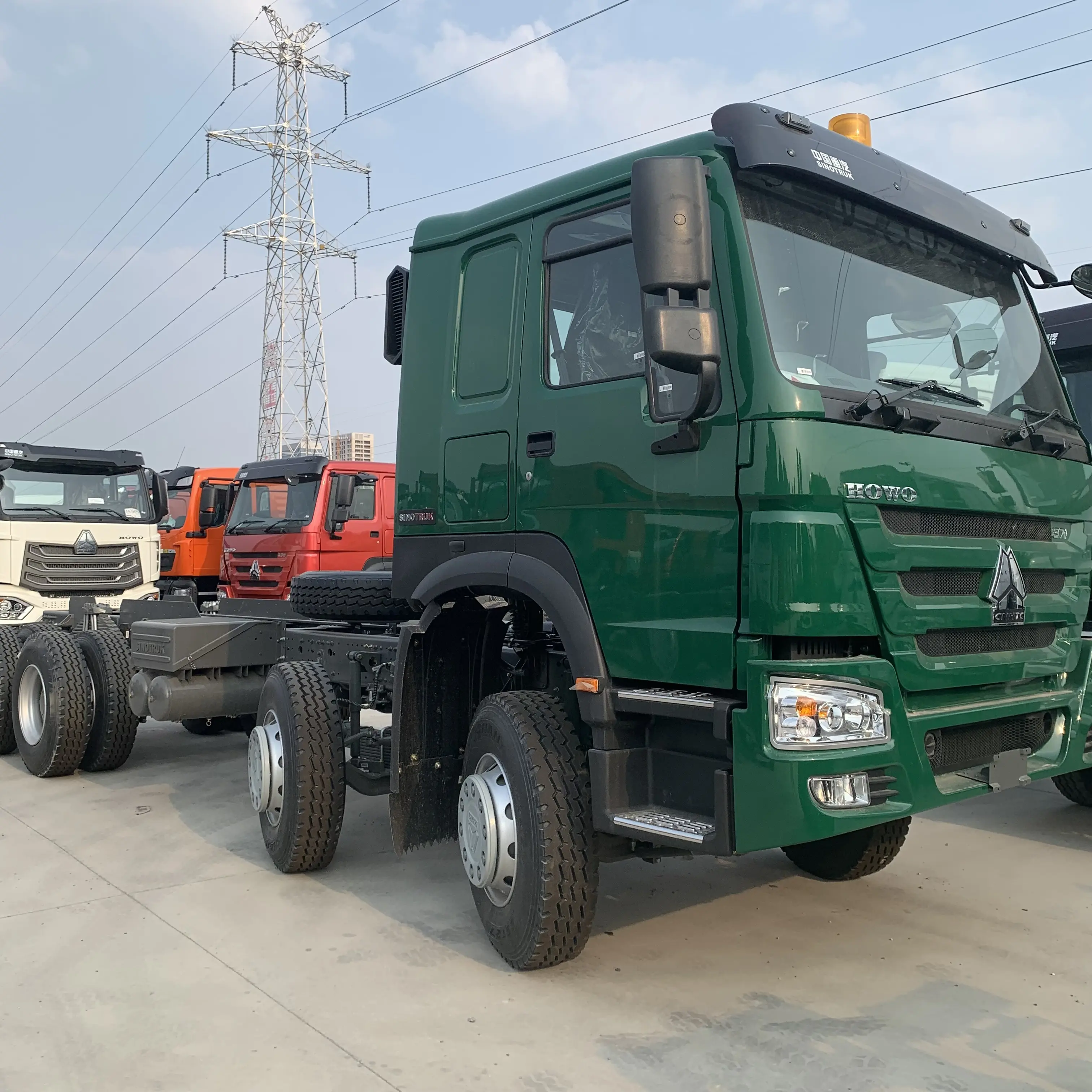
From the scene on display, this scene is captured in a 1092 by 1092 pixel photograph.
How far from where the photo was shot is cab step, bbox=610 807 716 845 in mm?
3371

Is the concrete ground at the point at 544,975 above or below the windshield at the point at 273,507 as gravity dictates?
below

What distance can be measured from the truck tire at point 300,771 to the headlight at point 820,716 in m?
2.63

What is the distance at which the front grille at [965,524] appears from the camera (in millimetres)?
3490

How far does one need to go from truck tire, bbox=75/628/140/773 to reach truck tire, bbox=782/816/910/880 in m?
4.58

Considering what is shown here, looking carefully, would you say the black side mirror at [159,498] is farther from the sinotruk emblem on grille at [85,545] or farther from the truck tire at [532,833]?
the truck tire at [532,833]

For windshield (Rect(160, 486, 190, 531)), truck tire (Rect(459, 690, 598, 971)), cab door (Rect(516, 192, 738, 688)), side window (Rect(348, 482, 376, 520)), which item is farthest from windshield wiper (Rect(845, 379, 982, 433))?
windshield (Rect(160, 486, 190, 531))

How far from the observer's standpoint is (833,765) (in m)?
3.26

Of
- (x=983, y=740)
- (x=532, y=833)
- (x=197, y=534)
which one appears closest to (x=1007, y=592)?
(x=983, y=740)

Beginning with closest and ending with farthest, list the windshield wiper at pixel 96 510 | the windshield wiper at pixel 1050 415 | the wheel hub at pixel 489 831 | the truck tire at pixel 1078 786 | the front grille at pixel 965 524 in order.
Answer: the front grille at pixel 965 524, the wheel hub at pixel 489 831, the windshield wiper at pixel 1050 415, the truck tire at pixel 1078 786, the windshield wiper at pixel 96 510

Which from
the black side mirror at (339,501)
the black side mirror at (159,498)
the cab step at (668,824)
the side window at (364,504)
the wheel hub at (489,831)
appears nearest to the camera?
the cab step at (668,824)

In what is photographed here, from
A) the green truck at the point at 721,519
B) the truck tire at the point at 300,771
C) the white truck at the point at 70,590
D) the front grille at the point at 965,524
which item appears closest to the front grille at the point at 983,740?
the green truck at the point at 721,519

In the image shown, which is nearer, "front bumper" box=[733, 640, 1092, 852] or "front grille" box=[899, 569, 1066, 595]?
"front bumper" box=[733, 640, 1092, 852]

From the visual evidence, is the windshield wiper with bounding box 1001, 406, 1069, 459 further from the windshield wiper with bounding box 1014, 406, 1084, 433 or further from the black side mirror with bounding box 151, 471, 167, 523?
the black side mirror with bounding box 151, 471, 167, 523

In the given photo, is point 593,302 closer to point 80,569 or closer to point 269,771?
point 269,771
